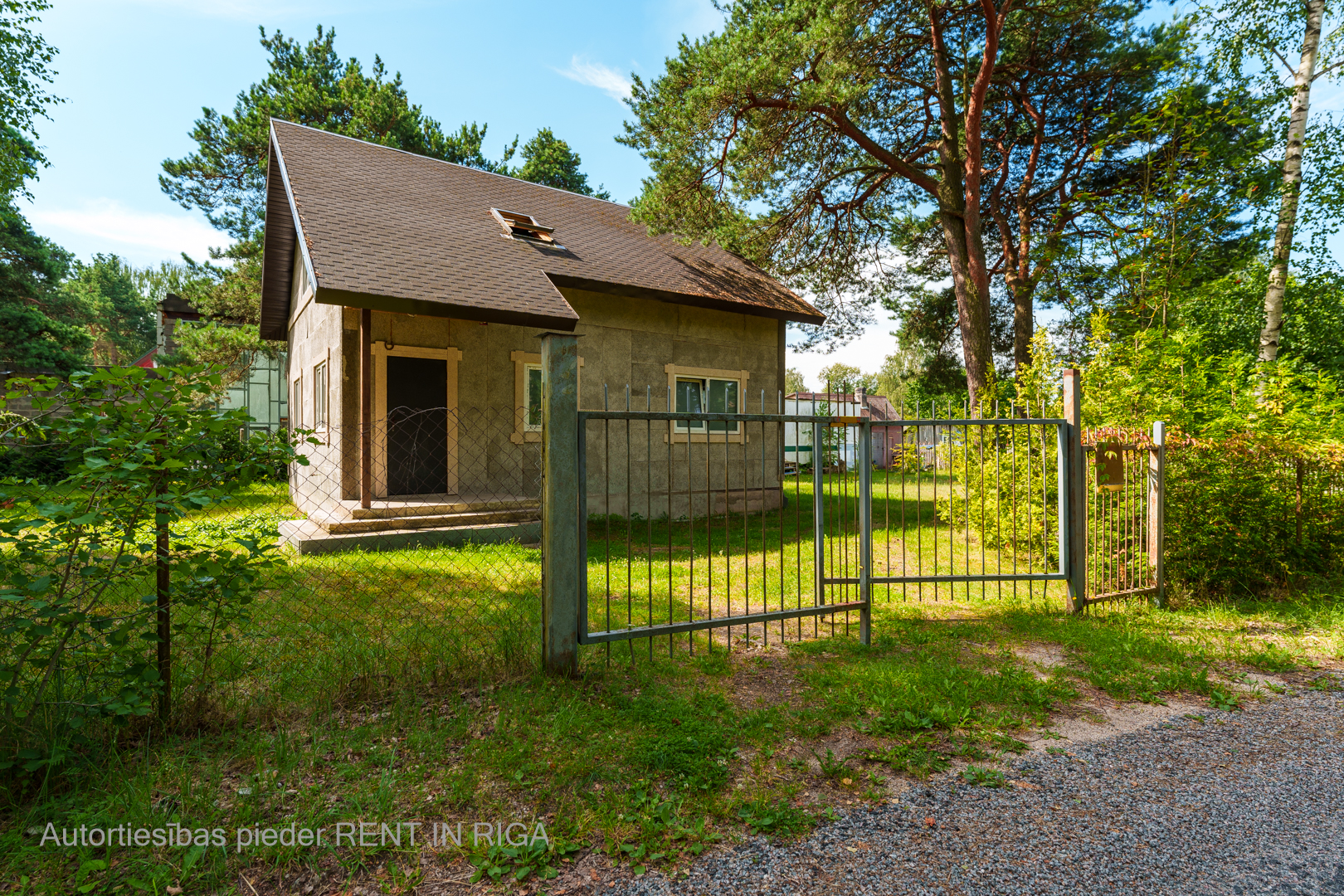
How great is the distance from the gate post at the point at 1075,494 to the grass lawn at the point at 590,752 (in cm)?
86

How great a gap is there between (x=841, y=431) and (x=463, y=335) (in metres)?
7.14

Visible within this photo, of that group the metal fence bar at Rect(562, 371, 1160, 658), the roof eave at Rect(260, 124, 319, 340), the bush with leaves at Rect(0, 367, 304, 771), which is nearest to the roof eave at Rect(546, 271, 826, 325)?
the roof eave at Rect(260, 124, 319, 340)

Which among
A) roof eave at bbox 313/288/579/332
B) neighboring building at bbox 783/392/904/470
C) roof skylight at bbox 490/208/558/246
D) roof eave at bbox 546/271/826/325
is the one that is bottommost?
neighboring building at bbox 783/392/904/470

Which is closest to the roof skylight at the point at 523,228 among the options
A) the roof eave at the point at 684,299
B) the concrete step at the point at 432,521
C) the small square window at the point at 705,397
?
the roof eave at the point at 684,299

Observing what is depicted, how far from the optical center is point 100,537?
2504 millimetres

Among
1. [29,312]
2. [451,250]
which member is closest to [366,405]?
[451,250]

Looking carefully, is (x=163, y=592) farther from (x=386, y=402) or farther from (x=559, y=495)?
(x=386, y=402)

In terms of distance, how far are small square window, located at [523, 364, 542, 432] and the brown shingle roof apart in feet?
4.85

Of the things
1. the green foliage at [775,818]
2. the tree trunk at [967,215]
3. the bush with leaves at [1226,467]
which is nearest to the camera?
the green foliage at [775,818]

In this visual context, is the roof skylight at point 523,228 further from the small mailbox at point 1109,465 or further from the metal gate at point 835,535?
the small mailbox at point 1109,465

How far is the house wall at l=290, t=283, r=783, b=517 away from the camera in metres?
9.54

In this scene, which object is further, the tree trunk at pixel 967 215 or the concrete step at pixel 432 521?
the tree trunk at pixel 967 215

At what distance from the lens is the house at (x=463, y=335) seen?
8227 mm

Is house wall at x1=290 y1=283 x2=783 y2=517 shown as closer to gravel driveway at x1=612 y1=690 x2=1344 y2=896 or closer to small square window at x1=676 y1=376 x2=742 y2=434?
small square window at x1=676 y1=376 x2=742 y2=434
